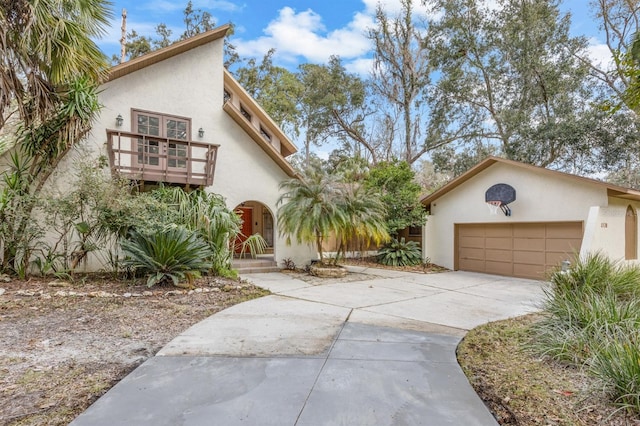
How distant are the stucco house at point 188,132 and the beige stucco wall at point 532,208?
5311 mm

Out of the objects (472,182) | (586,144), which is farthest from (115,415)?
(586,144)

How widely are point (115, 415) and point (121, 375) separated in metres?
0.86

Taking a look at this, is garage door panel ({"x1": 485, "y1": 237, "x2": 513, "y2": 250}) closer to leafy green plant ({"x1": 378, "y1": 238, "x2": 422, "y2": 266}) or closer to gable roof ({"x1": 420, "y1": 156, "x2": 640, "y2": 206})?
gable roof ({"x1": 420, "y1": 156, "x2": 640, "y2": 206})

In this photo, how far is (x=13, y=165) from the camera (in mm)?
8609

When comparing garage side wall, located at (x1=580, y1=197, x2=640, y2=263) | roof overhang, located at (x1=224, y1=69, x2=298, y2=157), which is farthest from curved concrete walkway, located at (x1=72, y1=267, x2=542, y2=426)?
roof overhang, located at (x1=224, y1=69, x2=298, y2=157)

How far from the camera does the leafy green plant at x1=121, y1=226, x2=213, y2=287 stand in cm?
744

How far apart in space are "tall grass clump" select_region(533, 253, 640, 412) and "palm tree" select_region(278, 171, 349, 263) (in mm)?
5715

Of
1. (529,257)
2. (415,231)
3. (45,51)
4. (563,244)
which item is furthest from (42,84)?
(563,244)

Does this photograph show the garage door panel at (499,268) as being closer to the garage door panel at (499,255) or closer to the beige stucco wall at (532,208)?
the garage door panel at (499,255)

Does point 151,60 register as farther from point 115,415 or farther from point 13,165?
point 115,415

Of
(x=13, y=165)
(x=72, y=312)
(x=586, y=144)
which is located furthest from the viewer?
(x=586, y=144)

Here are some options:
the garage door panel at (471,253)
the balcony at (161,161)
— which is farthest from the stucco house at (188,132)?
the garage door panel at (471,253)

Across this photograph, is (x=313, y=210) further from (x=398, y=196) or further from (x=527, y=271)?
A: (x=527, y=271)

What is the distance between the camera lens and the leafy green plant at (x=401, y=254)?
1350 centimetres
